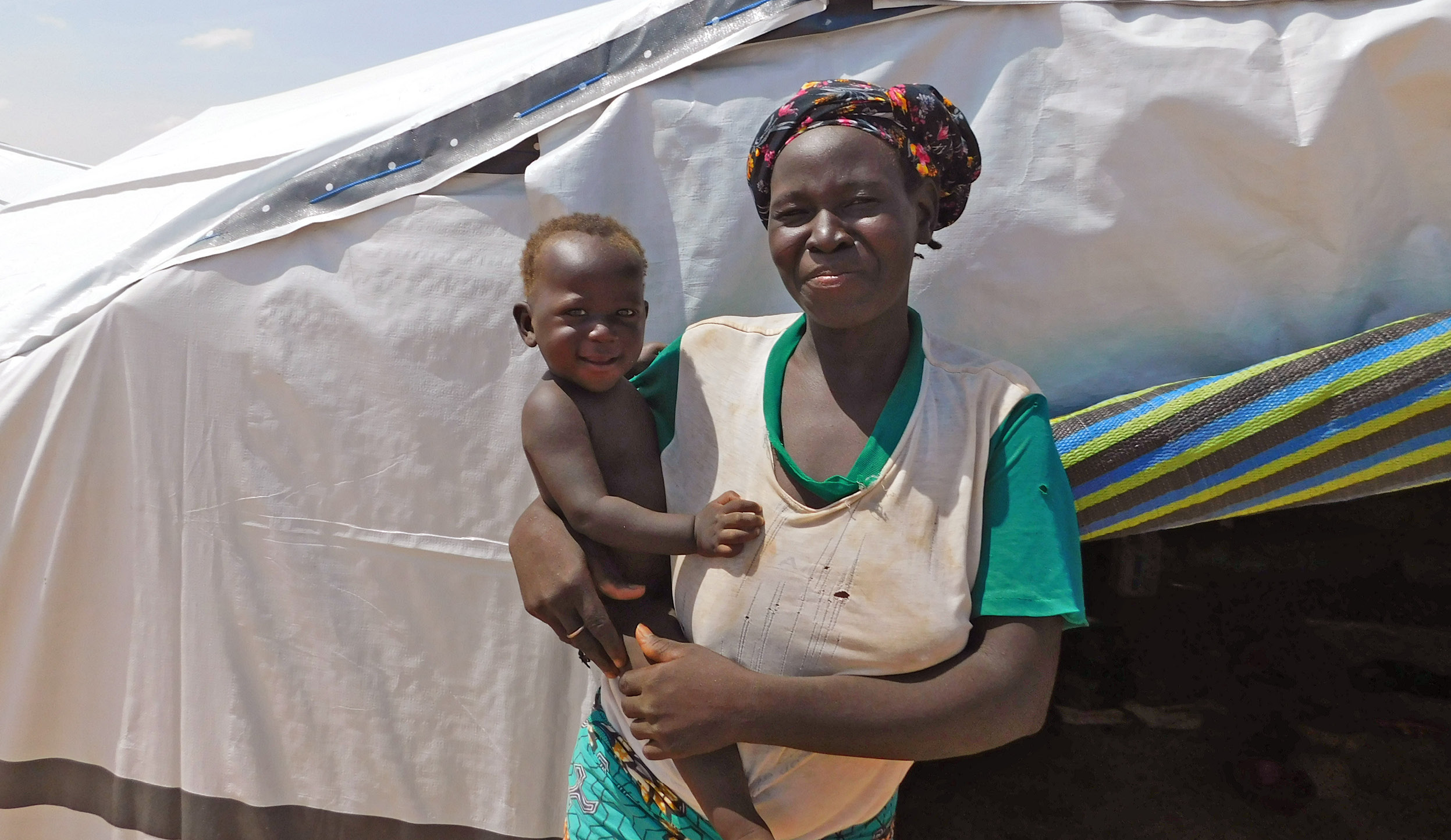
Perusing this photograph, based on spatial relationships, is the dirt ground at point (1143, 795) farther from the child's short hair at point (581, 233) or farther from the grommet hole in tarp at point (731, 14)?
the grommet hole in tarp at point (731, 14)

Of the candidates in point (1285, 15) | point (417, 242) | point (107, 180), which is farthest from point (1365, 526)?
point (107, 180)

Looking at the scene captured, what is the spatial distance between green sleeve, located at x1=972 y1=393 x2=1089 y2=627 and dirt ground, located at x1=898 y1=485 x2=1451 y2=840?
38.1 inches

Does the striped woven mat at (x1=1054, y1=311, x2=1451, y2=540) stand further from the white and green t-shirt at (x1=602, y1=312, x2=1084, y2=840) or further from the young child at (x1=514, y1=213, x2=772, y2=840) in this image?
the young child at (x1=514, y1=213, x2=772, y2=840)

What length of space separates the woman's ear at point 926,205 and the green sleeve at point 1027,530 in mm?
264

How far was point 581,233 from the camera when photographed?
1383 mm

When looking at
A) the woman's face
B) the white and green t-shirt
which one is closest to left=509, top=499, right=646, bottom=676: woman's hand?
the white and green t-shirt

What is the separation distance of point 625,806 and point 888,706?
431 mm

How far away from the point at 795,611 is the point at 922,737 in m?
0.20

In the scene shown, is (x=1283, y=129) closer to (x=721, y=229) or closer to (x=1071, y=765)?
(x=721, y=229)

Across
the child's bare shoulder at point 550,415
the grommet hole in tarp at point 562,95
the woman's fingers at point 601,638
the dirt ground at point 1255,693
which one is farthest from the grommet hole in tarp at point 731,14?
the dirt ground at point 1255,693

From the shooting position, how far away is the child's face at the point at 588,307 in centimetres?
136

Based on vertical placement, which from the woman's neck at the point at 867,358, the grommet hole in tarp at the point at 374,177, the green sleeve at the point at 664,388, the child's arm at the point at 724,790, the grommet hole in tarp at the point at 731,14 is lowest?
the child's arm at the point at 724,790

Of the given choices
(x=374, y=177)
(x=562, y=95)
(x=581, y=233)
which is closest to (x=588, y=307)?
(x=581, y=233)

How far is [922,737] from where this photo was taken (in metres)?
1.13
